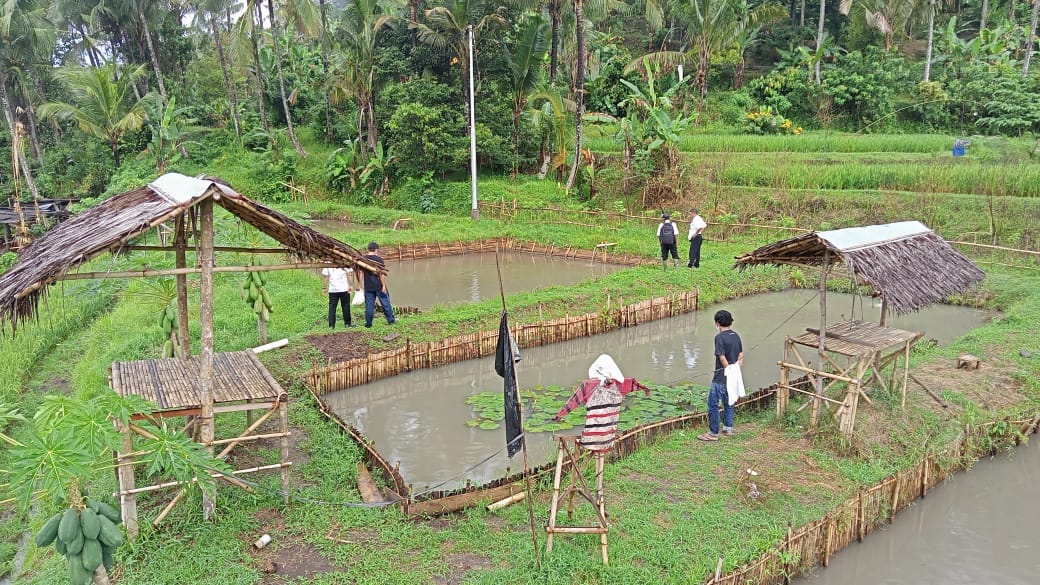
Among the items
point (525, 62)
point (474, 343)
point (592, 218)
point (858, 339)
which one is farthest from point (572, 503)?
point (525, 62)

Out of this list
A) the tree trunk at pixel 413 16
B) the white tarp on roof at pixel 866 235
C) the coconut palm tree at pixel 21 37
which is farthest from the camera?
the coconut palm tree at pixel 21 37

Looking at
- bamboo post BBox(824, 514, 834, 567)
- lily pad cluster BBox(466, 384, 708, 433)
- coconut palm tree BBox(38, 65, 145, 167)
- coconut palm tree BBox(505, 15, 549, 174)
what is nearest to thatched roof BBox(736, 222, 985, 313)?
lily pad cluster BBox(466, 384, 708, 433)

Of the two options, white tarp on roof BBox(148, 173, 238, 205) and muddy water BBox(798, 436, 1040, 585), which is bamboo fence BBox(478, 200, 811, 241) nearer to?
muddy water BBox(798, 436, 1040, 585)

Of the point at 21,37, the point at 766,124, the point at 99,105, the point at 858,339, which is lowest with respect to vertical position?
the point at 858,339

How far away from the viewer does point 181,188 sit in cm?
595

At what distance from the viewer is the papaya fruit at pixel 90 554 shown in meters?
4.44

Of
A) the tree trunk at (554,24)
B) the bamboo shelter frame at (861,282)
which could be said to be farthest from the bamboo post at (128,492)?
the tree trunk at (554,24)

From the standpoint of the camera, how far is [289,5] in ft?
76.9

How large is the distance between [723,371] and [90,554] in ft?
18.1

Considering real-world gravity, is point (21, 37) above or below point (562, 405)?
above

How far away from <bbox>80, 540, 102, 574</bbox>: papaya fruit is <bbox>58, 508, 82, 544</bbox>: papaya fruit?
0.31 ft

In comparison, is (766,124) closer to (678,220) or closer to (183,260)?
(678,220)

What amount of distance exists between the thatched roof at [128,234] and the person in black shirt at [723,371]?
337cm

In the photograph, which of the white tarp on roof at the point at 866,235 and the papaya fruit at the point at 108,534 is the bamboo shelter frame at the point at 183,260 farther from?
the white tarp on roof at the point at 866,235
